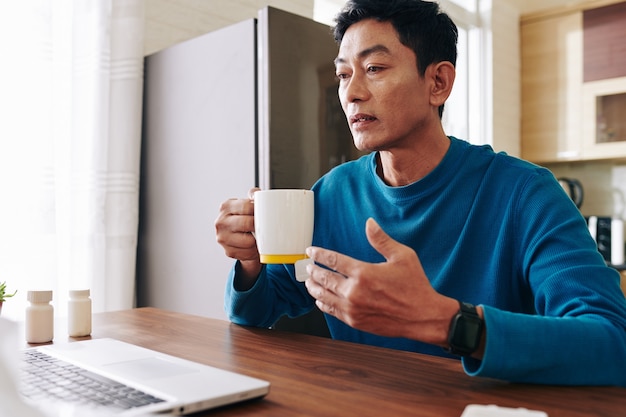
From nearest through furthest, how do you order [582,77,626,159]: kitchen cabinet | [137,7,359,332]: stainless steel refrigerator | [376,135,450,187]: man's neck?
[376,135,450,187]: man's neck → [137,7,359,332]: stainless steel refrigerator → [582,77,626,159]: kitchen cabinet

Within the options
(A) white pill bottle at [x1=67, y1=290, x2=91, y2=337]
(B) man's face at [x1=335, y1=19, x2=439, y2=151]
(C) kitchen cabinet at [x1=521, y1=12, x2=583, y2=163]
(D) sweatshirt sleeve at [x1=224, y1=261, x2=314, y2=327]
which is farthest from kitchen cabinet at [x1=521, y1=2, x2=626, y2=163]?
(A) white pill bottle at [x1=67, y1=290, x2=91, y2=337]

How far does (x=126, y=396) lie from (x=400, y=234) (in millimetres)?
666

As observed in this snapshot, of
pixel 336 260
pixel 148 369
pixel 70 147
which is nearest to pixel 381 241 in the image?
pixel 336 260

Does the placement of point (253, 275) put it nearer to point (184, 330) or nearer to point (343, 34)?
point (184, 330)

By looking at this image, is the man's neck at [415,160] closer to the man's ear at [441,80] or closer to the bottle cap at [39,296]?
the man's ear at [441,80]

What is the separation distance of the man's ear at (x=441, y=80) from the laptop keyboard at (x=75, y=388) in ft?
2.85

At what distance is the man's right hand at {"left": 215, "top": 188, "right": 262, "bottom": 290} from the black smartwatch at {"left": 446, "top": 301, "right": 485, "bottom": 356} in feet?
1.41

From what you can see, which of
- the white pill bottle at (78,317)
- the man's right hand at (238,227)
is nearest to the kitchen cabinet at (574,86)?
the man's right hand at (238,227)

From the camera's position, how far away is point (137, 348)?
32.8 inches

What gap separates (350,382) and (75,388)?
313mm

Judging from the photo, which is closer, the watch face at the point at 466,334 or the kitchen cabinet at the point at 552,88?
the watch face at the point at 466,334

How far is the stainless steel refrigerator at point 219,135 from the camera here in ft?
5.30

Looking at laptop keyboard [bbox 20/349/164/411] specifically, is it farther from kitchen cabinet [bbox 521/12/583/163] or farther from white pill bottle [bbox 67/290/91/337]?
kitchen cabinet [bbox 521/12/583/163]

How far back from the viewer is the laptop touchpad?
0.67 m
